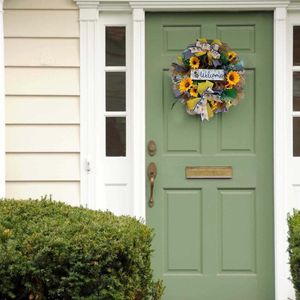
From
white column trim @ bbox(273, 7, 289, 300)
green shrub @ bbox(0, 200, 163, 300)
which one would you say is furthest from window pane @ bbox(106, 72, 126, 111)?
green shrub @ bbox(0, 200, 163, 300)

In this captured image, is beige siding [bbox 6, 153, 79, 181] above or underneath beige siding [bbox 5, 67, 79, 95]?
underneath

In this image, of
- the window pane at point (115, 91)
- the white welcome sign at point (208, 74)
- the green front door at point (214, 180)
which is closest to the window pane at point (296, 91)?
the green front door at point (214, 180)

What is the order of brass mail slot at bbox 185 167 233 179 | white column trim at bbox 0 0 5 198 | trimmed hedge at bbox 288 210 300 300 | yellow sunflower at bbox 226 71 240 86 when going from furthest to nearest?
brass mail slot at bbox 185 167 233 179 → yellow sunflower at bbox 226 71 240 86 → white column trim at bbox 0 0 5 198 → trimmed hedge at bbox 288 210 300 300

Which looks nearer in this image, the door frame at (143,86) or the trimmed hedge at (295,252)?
the trimmed hedge at (295,252)

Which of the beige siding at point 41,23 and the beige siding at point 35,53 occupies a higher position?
the beige siding at point 41,23

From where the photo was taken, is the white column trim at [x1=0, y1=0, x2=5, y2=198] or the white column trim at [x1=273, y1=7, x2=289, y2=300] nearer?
the white column trim at [x1=0, y1=0, x2=5, y2=198]

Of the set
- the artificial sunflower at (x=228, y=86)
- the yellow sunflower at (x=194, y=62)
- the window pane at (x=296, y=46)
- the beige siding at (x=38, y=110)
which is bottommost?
the beige siding at (x=38, y=110)

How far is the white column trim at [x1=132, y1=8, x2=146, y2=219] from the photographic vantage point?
688 centimetres

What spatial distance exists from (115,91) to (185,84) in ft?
1.85

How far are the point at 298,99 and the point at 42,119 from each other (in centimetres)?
202

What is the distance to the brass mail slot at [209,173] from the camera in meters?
6.96

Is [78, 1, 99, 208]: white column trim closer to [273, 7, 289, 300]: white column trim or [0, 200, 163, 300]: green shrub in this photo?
[273, 7, 289, 300]: white column trim

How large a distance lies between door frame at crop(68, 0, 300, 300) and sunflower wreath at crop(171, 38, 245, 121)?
0.92ft

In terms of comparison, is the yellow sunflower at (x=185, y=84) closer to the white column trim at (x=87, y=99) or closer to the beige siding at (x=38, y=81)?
the white column trim at (x=87, y=99)
